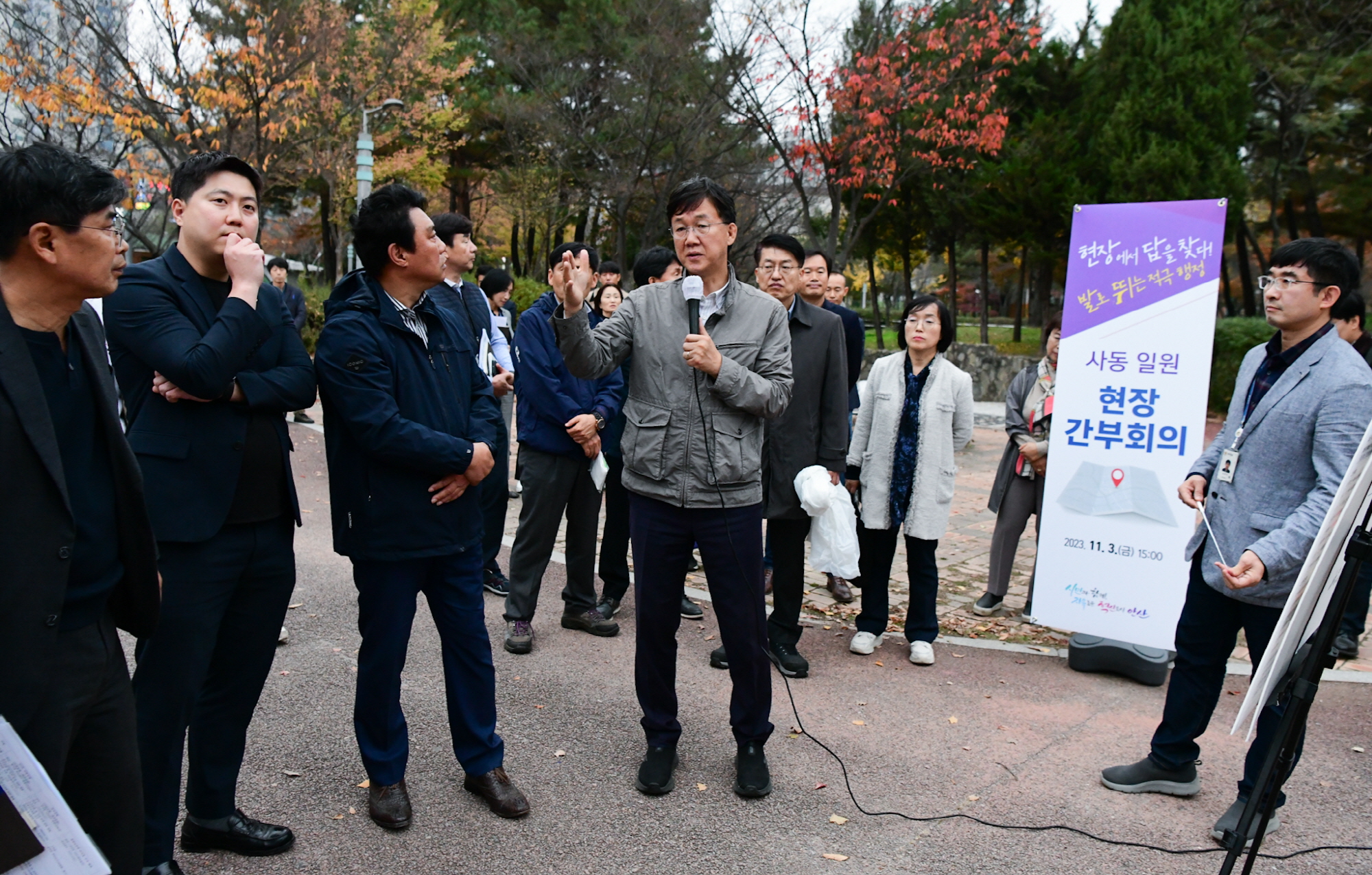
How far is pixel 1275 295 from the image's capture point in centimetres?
346

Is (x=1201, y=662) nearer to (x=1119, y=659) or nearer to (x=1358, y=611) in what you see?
(x=1119, y=659)

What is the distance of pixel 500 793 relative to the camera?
3373mm

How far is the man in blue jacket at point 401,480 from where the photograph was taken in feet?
10.3

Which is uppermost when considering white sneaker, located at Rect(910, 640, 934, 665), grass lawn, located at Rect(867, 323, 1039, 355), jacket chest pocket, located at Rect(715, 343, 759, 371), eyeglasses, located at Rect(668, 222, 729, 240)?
eyeglasses, located at Rect(668, 222, 729, 240)

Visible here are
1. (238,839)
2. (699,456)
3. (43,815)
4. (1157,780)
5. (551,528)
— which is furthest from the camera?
(551,528)

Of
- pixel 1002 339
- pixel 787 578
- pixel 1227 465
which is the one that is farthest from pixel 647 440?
pixel 1002 339

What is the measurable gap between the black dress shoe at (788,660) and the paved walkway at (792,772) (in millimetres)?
87

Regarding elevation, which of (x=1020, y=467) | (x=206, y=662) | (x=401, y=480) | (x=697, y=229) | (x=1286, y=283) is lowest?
(x=206, y=662)

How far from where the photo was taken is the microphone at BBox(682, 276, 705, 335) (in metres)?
3.35

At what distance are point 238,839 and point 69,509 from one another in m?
1.57

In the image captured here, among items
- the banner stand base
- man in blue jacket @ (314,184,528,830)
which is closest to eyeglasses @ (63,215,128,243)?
man in blue jacket @ (314,184,528,830)

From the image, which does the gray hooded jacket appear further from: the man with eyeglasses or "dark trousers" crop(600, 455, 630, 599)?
"dark trousers" crop(600, 455, 630, 599)

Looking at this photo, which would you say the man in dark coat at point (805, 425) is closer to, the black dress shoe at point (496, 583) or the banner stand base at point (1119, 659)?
the banner stand base at point (1119, 659)

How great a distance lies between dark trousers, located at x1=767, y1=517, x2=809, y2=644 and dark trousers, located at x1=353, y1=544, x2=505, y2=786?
187 centimetres
